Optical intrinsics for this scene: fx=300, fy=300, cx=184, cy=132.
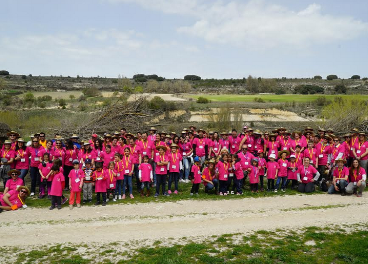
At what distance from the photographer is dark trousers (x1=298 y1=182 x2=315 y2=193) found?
12492 mm

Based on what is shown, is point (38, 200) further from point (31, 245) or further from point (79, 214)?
point (31, 245)

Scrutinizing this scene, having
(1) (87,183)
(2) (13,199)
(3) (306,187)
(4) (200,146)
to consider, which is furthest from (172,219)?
(3) (306,187)

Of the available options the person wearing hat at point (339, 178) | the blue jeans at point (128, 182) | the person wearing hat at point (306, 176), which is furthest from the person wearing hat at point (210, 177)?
the person wearing hat at point (339, 178)

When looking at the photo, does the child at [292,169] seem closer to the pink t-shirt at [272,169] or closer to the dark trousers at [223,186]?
the pink t-shirt at [272,169]

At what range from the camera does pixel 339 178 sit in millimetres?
12266

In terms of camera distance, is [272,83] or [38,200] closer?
[38,200]

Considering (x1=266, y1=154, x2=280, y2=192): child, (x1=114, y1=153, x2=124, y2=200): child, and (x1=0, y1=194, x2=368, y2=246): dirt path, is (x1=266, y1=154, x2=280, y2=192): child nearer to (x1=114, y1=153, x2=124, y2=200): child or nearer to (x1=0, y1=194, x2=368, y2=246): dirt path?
(x1=0, y1=194, x2=368, y2=246): dirt path

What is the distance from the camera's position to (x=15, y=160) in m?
12.0

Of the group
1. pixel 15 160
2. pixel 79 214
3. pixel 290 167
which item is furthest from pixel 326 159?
pixel 15 160

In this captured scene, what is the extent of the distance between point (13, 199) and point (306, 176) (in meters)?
11.3

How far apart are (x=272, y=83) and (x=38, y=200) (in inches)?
3419

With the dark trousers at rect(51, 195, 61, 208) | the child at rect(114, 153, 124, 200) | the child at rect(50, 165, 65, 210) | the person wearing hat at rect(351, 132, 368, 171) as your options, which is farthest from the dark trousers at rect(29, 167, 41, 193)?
the person wearing hat at rect(351, 132, 368, 171)

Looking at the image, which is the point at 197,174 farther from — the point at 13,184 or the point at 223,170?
the point at 13,184

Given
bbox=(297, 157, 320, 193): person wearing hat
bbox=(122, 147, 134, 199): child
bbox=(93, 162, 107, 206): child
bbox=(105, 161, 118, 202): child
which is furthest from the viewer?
bbox=(297, 157, 320, 193): person wearing hat
